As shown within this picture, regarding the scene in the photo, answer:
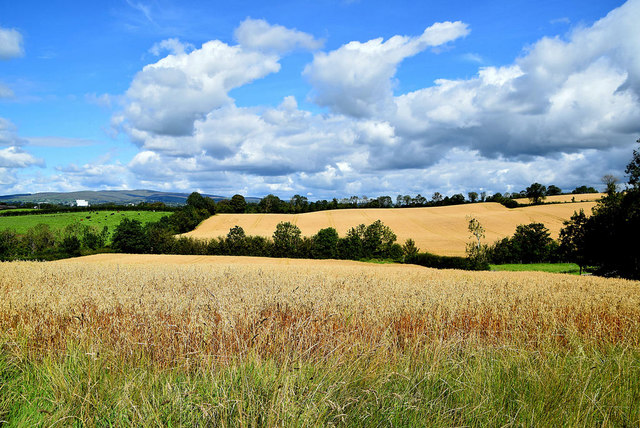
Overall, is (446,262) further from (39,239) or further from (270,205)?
(39,239)

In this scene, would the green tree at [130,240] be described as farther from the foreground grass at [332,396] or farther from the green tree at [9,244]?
the foreground grass at [332,396]

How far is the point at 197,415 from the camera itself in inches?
111

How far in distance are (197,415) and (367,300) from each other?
5.20 m

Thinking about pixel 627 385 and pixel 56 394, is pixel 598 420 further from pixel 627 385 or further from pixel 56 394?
pixel 56 394

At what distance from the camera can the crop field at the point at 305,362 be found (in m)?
3.04

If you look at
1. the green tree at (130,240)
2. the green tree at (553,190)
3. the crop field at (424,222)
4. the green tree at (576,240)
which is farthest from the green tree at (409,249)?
the green tree at (553,190)

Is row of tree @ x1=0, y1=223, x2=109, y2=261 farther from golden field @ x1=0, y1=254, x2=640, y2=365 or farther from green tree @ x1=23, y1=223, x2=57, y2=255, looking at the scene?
golden field @ x1=0, y1=254, x2=640, y2=365

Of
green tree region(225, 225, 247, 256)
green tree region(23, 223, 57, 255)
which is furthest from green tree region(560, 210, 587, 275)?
green tree region(23, 223, 57, 255)

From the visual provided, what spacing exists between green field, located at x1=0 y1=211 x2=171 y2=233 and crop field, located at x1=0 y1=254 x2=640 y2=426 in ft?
298

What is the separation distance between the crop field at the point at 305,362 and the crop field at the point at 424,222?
55835mm

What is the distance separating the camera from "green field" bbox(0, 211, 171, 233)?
82688 mm

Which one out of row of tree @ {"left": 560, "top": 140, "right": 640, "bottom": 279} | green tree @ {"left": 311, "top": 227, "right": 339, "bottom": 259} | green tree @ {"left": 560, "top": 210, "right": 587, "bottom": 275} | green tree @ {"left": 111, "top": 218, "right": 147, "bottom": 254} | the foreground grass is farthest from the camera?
green tree @ {"left": 111, "top": 218, "right": 147, "bottom": 254}

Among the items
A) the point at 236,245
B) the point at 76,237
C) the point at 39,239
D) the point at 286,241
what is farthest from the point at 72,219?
the point at 286,241

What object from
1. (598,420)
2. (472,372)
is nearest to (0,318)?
(472,372)
